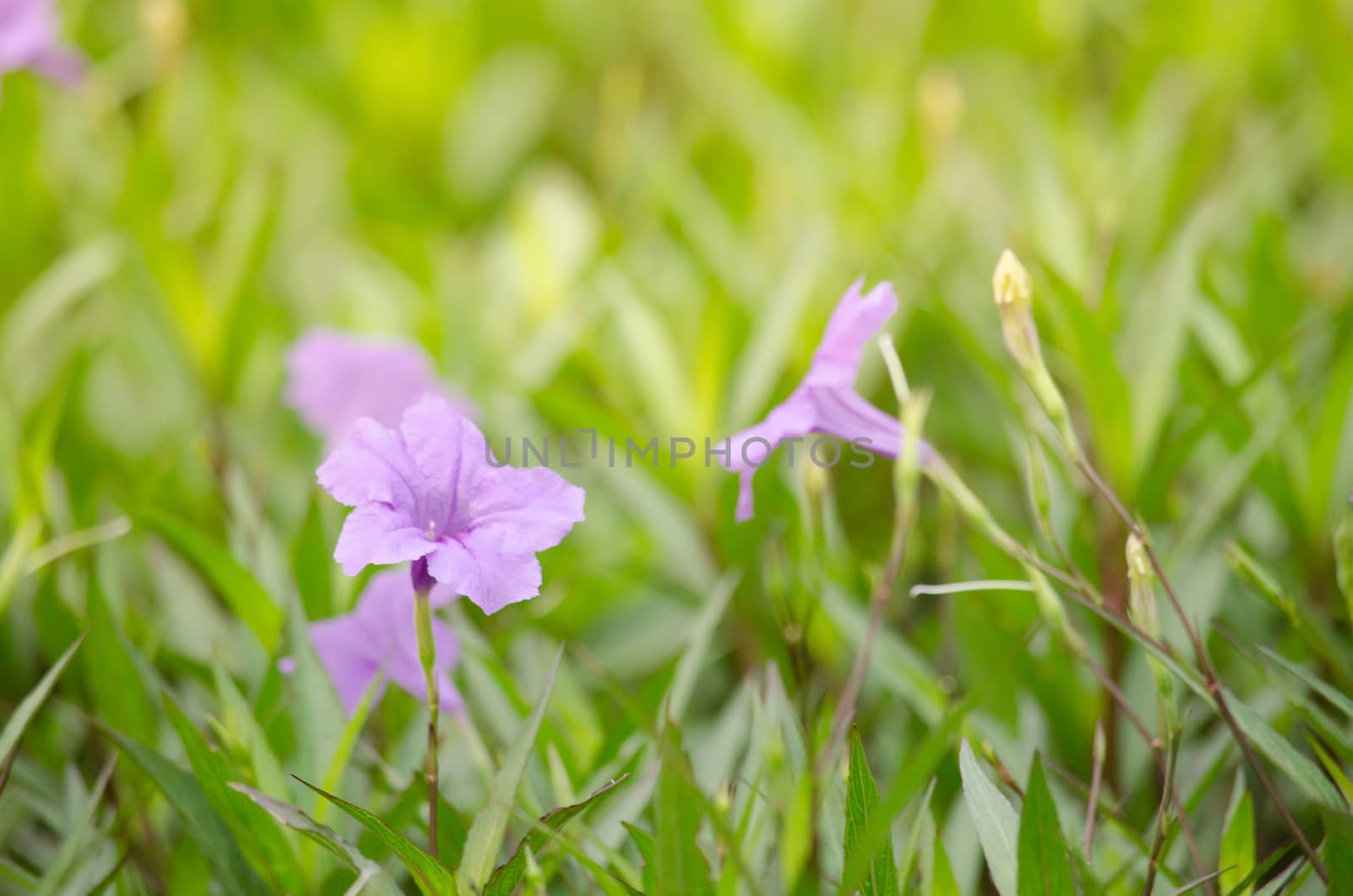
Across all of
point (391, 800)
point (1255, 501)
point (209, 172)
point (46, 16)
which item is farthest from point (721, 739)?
point (209, 172)

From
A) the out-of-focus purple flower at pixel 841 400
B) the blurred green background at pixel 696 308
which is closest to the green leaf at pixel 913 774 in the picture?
the blurred green background at pixel 696 308

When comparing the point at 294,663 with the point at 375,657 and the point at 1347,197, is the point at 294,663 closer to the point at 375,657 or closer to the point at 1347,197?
the point at 375,657

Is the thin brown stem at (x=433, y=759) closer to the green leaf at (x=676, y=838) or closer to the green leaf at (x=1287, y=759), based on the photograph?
the green leaf at (x=676, y=838)

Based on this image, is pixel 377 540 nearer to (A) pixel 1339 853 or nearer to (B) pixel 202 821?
(B) pixel 202 821

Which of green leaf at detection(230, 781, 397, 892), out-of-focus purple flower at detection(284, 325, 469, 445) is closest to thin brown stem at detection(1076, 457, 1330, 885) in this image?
green leaf at detection(230, 781, 397, 892)

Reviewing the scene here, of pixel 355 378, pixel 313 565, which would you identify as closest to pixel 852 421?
pixel 313 565

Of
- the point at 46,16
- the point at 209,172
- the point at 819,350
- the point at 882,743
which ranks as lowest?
the point at 882,743
